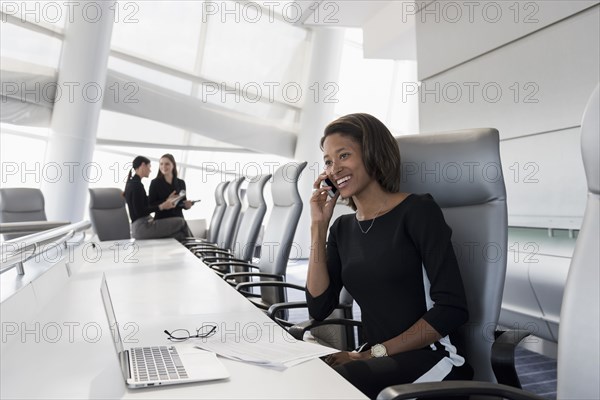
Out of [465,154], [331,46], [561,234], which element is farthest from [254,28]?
[465,154]

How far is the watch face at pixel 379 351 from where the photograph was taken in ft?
5.06

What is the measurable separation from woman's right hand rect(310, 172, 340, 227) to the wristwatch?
57 centimetres

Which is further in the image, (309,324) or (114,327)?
(309,324)

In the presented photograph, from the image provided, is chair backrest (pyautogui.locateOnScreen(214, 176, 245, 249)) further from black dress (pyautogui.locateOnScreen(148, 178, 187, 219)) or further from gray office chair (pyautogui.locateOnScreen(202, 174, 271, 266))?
gray office chair (pyautogui.locateOnScreen(202, 174, 271, 266))

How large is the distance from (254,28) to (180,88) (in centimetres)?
185

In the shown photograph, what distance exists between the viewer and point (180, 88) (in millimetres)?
8852

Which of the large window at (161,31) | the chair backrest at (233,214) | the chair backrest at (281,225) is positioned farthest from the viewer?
the large window at (161,31)

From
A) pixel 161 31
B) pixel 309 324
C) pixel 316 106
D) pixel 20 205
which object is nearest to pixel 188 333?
pixel 309 324

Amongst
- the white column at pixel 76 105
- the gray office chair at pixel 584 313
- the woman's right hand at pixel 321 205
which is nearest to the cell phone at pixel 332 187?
the woman's right hand at pixel 321 205

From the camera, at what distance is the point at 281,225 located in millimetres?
3354

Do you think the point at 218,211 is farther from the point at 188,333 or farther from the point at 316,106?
the point at 188,333

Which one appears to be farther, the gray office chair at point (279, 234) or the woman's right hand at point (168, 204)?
the woman's right hand at point (168, 204)

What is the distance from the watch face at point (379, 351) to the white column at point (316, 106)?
24.8 feet

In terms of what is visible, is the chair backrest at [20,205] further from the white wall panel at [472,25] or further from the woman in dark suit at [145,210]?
the white wall panel at [472,25]
